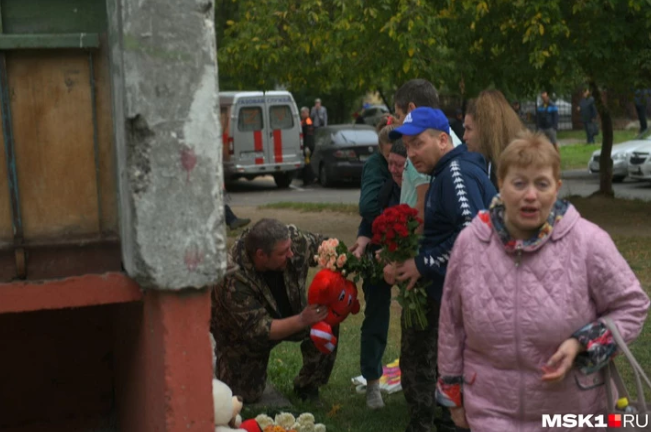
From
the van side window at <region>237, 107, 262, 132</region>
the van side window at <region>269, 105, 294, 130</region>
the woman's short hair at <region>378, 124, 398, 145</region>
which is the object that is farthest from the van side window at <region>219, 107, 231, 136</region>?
the woman's short hair at <region>378, 124, 398, 145</region>

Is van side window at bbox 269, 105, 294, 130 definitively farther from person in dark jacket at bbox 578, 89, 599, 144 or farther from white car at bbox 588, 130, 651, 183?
person in dark jacket at bbox 578, 89, 599, 144

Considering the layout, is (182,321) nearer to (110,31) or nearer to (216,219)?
(216,219)

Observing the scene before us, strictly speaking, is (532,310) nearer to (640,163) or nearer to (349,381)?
(349,381)

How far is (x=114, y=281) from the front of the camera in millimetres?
3863

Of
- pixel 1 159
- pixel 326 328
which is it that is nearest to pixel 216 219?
pixel 1 159

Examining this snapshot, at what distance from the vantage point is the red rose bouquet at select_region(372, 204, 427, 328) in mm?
4785

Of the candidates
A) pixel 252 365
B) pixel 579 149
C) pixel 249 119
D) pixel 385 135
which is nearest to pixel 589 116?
pixel 579 149

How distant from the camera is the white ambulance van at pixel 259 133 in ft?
74.2

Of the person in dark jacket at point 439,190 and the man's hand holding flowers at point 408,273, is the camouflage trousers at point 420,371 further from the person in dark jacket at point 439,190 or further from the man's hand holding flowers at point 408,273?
the man's hand holding flowers at point 408,273

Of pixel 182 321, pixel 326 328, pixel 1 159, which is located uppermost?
pixel 1 159

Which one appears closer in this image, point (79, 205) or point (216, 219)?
point (216, 219)

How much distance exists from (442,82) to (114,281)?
1031 centimetres

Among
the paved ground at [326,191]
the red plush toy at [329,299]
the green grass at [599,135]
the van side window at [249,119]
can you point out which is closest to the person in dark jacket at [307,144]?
the paved ground at [326,191]

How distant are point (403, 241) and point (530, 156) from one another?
4.86ft
